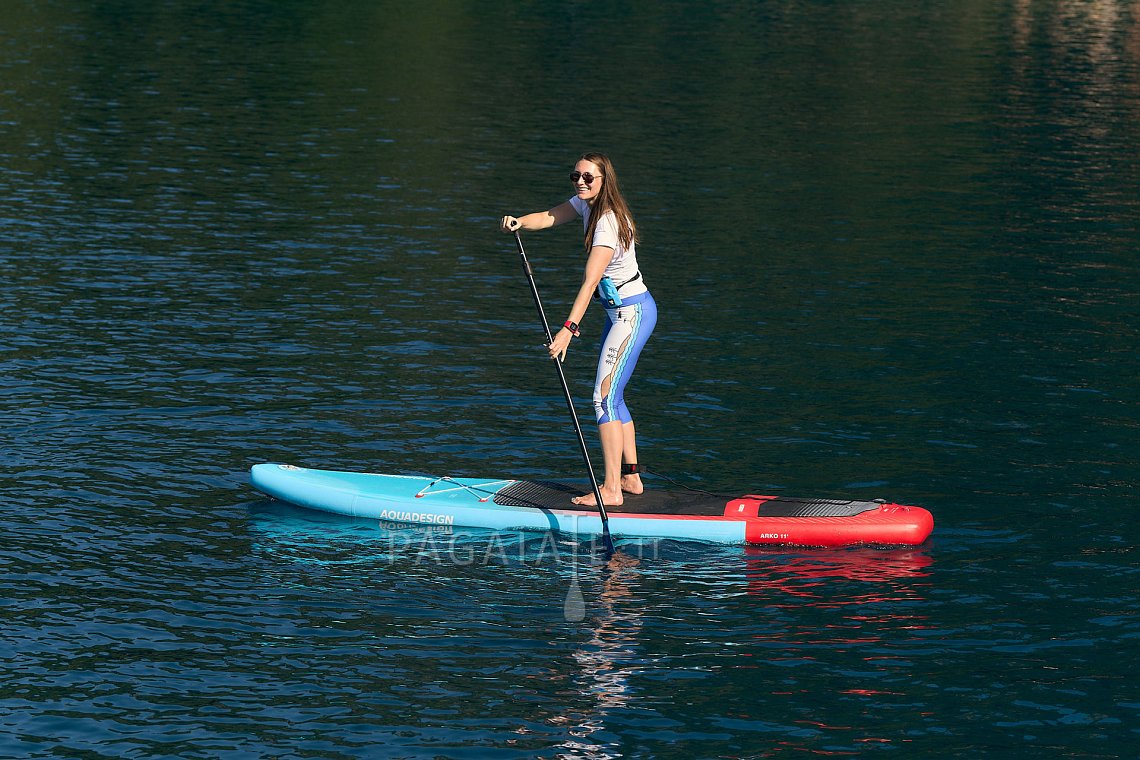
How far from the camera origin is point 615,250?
14.1 m

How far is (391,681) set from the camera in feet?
37.4

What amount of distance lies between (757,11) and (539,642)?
74.6 m

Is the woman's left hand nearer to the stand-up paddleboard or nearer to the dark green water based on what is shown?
the stand-up paddleboard

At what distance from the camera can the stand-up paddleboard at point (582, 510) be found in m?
14.4

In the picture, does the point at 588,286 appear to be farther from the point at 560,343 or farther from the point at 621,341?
the point at 621,341

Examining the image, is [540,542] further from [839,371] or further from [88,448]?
[839,371]

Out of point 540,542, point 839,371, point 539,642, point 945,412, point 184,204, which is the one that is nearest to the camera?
point 539,642

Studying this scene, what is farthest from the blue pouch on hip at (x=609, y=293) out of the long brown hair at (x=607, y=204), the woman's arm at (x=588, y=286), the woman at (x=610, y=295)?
the long brown hair at (x=607, y=204)

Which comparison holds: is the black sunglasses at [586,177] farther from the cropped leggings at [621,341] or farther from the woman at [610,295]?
the cropped leggings at [621,341]

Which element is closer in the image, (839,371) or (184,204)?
(839,371)

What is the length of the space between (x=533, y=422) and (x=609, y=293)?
14.4ft

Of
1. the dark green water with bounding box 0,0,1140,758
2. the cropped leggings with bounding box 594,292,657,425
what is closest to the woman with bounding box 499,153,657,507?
the cropped leggings with bounding box 594,292,657,425

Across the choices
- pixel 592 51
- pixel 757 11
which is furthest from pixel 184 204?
pixel 757 11

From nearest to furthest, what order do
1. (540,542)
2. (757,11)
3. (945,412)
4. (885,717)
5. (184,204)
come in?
(885,717) → (540,542) → (945,412) → (184,204) → (757,11)
